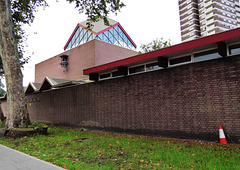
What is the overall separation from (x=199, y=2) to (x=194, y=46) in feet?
258

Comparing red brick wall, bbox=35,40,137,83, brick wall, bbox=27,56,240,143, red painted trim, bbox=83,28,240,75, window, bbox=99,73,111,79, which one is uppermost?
red brick wall, bbox=35,40,137,83

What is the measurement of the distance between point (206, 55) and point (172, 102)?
7.96 ft

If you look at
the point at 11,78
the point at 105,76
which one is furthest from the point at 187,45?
the point at 11,78

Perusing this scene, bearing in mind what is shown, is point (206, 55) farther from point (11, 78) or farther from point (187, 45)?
point (11, 78)

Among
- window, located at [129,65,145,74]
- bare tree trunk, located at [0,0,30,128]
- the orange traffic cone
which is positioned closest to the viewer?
the orange traffic cone

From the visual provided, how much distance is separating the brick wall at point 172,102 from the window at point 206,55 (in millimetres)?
225

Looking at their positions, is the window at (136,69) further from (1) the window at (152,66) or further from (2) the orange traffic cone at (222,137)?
(2) the orange traffic cone at (222,137)

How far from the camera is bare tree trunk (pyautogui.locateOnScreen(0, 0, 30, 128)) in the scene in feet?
31.0

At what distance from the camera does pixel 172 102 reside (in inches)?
309

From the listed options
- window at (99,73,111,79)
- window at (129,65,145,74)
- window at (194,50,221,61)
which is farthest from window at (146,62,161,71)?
window at (99,73,111,79)

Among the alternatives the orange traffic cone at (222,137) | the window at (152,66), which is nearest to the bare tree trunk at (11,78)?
the window at (152,66)

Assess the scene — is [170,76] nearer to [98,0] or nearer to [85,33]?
[98,0]

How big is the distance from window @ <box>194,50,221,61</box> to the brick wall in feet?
0.74

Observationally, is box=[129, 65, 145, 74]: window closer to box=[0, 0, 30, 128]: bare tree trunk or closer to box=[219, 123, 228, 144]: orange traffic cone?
box=[219, 123, 228, 144]: orange traffic cone
